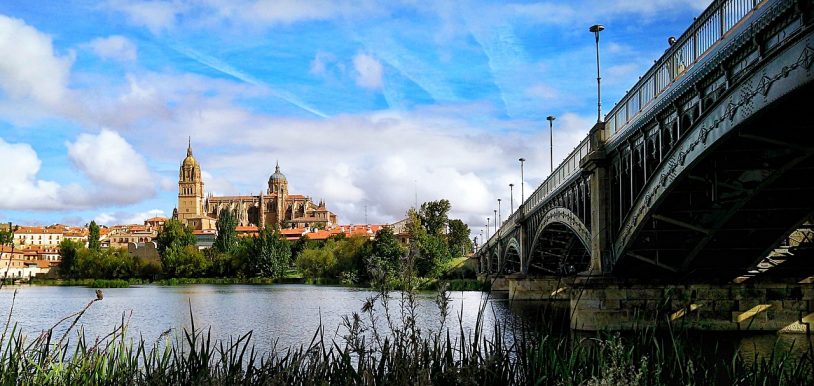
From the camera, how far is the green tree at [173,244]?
398ft

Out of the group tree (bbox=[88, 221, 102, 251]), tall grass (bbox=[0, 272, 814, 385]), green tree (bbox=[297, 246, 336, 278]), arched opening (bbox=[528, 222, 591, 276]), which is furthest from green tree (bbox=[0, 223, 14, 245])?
tree (bbox=[88, 221, 102, 251])

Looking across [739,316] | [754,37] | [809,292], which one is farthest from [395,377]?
[809,292]

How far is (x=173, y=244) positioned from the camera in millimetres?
125750

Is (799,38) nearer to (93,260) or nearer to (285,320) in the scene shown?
(285,320)

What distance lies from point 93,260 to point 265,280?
93.9 feet

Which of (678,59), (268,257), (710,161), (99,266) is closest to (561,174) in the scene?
(678,59)

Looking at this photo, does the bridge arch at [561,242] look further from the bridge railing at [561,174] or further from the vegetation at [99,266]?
the vegetation at [99,266]

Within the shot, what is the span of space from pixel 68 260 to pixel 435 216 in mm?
57986

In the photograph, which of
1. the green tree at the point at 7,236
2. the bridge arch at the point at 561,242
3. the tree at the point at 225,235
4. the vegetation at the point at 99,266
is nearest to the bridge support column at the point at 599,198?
the bridge arch at the point at 561,242

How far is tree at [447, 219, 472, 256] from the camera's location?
149625 mm

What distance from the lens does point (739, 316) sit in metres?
25.6

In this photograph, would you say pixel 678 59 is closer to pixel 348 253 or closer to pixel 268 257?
pixel 348 253

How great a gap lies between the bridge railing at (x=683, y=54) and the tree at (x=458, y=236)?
4899 inches

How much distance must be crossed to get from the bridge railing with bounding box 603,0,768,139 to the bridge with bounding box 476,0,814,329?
0.03 metres
